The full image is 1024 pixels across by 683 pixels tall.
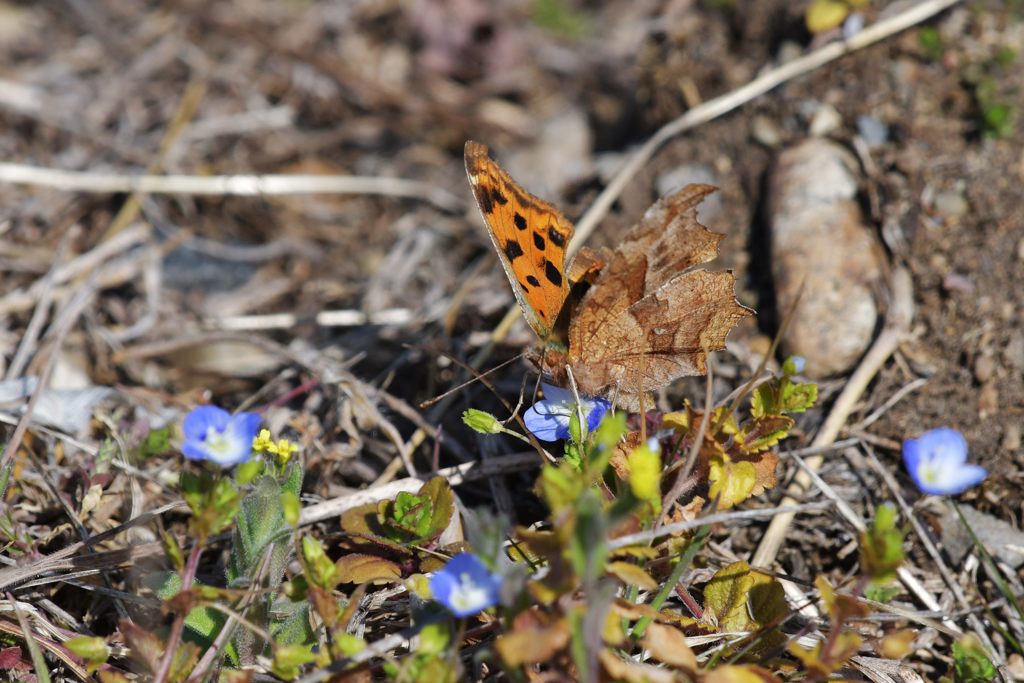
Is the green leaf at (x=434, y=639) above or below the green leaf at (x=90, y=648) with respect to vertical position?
below

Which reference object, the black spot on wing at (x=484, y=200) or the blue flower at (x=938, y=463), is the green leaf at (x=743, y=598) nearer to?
the blue flower at (x=938, y=463)

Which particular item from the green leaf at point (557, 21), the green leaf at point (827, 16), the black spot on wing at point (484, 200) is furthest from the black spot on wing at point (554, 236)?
the green leaf at point (557, 21)

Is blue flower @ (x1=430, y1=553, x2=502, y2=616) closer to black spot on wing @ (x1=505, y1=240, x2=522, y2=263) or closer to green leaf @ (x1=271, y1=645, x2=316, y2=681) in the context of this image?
green leaf @ (x1=271, y1=645, x2=316, y2=681)

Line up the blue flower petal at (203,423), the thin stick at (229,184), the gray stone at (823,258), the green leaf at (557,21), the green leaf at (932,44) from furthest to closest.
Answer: the green leaf at (557,21) < the thin stick at (229,184) < the green leaf at (932,44) < the gray stone at (823,258) < the blue flower petal at (203,423)

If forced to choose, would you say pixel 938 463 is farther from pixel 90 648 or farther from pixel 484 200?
pixel 90 648

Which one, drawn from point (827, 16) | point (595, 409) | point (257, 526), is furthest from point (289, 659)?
point (827, 16)

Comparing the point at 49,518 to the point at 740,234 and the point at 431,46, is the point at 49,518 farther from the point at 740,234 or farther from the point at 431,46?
the point at 431,46
